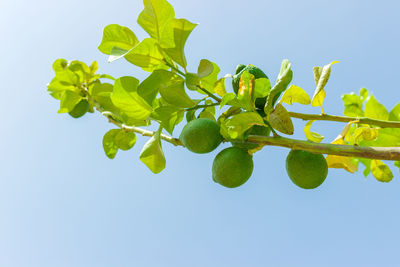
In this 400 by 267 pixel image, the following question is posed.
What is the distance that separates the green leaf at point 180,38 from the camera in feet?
4.25

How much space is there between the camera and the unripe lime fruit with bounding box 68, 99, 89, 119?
2578mm

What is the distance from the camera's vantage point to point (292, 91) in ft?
4.32

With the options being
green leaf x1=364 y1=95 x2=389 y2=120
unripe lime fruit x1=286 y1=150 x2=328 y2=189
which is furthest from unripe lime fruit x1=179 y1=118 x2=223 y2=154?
green leaf x1=364 y1=95 x2=389 y2=120

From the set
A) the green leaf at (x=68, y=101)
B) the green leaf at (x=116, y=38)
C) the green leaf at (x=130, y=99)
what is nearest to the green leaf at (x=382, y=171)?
the green leaf at (x=130, y=99)

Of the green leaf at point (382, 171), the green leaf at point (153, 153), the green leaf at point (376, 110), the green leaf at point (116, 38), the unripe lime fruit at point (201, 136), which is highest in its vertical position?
the green leaf at point (376, 110)

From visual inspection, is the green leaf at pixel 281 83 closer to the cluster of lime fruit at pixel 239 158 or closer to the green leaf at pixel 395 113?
the cluster of lime fruit at pixel 239 158

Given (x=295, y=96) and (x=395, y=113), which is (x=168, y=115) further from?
(x=395, y=113)

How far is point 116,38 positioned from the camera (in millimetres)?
1553

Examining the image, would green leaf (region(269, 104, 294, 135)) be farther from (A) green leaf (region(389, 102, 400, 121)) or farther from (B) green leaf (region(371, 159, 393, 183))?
(A) green leaf (region(389, 102, 400, 121))

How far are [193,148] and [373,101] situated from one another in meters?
1.32

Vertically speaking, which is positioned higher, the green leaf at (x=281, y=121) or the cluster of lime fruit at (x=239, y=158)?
the green leaf at (x=281, y=121)

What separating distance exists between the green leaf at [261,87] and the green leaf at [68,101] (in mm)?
1726

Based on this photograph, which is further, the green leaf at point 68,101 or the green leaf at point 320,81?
the green leaf at point 68,101

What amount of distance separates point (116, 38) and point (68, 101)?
1.09 metres
